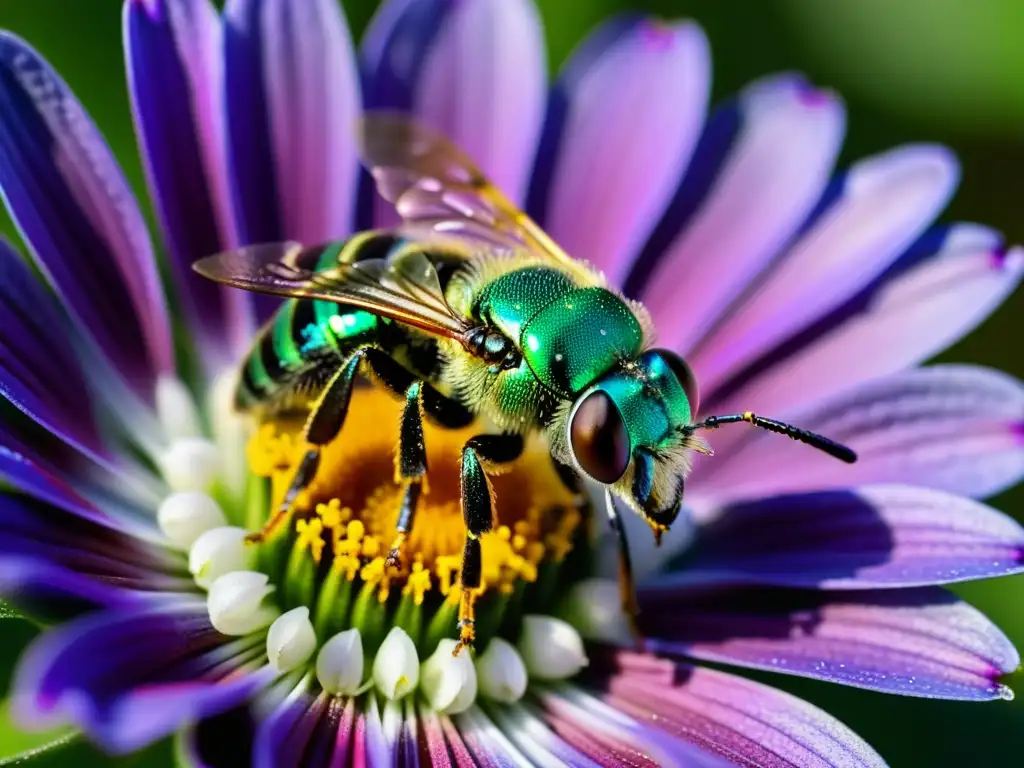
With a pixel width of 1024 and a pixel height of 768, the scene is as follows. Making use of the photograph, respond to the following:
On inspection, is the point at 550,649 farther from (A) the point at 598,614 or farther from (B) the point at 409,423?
(B) the point at 409,423

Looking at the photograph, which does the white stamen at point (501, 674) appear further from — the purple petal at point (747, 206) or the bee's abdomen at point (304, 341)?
the purple petal at point (747, 206)

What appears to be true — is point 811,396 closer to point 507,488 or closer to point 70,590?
point 507,488

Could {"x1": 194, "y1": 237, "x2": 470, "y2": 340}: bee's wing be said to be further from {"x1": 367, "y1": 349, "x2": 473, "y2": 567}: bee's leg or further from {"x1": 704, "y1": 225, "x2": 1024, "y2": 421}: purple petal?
{"x1": 704, "y1": 225, "x2": 1024, "y2": 421}: purple petal

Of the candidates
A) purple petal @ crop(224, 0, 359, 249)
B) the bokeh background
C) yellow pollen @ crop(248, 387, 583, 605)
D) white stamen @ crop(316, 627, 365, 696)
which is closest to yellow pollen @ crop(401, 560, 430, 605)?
yellow pollen @ crop(248, 387, 583, 605)

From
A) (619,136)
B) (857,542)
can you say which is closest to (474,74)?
(619,136)

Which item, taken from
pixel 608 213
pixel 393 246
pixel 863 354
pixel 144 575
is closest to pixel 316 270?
pixel 393 246

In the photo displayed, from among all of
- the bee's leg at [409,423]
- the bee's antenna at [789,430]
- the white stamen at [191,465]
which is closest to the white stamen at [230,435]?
the white stamen at [191,465]
